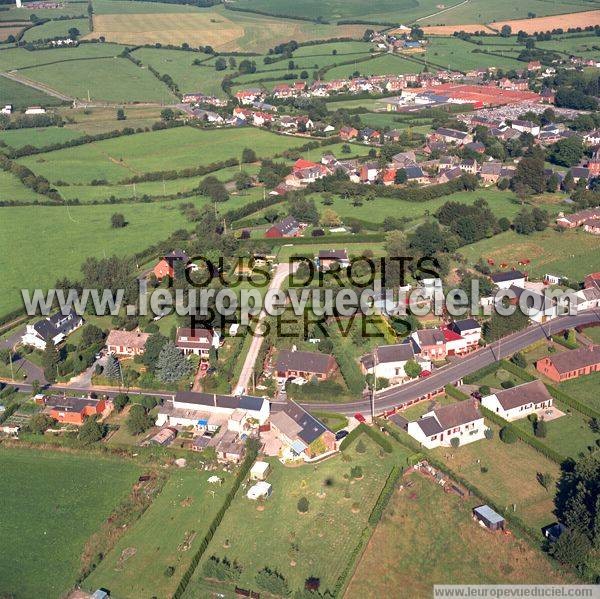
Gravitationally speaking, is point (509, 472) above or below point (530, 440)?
below

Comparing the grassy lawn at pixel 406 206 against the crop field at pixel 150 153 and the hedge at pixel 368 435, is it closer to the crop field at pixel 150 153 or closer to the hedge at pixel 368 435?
the crop field at pixel 150 153

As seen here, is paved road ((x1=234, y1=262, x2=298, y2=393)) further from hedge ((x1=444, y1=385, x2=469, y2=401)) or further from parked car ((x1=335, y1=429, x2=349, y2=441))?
hedge ((x1=444, y1=385, x2=469, y2=401))

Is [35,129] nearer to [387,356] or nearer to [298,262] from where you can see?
[298,262]

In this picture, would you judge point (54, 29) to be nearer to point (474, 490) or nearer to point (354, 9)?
point (354, 9)

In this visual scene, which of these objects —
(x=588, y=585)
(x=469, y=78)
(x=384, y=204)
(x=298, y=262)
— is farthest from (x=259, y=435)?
(x=469, y=78)

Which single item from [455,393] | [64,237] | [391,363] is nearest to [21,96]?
[64,237]

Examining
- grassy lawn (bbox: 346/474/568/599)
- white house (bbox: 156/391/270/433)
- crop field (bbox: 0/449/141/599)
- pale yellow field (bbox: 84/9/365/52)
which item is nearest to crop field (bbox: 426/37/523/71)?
pale yellow field (bbox: 84/9/365/52)

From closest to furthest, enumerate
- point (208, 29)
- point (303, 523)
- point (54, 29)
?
1. point (303, 523)
2. point (54, 29)
3. point (208, 29)
